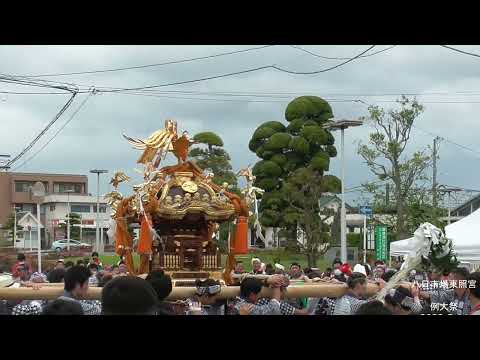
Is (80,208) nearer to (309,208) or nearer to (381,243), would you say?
(309,208)

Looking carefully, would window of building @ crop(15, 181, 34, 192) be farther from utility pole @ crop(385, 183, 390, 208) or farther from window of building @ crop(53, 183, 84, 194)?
utility pole @ crop(385, 183, 390, 208)

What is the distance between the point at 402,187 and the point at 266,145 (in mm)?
8400

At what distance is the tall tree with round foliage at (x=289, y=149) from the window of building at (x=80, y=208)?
108 ft

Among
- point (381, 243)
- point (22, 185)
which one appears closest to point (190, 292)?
point (381, 243)

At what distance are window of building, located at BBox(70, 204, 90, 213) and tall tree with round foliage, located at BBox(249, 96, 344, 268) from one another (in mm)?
32911

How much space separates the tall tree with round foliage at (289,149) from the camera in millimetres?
32594

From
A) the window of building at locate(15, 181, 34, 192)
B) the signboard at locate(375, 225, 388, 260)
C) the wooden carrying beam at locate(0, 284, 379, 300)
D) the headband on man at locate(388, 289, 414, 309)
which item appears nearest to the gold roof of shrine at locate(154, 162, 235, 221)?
the wooden carrying beam at locate(0, 284, 379, 300)

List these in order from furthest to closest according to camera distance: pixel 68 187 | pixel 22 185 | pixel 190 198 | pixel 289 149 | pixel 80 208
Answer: pixel 68 187 → pixel 80 208 → pixel 22 185 → pixel 289 149 → pixel 190 198

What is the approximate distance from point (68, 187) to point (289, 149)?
39.4 meters

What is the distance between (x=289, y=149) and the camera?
33.8 meters

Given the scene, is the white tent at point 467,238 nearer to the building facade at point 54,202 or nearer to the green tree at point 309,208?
the green tree at point 309,208

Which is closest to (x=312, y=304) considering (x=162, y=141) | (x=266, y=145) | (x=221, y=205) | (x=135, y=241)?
(x=221, y=205)
